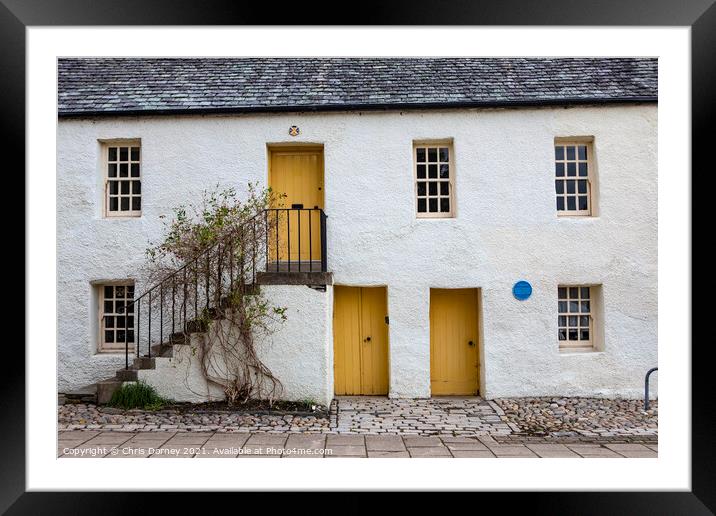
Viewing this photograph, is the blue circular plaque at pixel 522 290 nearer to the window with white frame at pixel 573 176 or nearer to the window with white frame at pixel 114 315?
the window with white frame at pixel 573 176

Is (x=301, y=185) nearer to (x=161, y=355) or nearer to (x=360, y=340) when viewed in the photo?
(x=360, y=340)

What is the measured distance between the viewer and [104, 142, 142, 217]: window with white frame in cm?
787

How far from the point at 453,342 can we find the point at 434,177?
261 cm

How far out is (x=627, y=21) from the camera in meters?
3.56

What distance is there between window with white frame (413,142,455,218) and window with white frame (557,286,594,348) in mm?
2235

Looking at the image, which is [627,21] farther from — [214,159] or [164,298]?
[164,298]

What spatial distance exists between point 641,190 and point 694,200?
4.57 meters

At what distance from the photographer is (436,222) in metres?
7.70

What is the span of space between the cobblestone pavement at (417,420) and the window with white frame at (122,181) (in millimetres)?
2941

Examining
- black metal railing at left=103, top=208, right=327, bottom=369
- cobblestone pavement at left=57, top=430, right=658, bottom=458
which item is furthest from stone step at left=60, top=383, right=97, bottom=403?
cobblestone pavement at left=57, top=430, right=658, bottom=458

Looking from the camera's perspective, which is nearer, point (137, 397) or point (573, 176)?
point (137, 397)

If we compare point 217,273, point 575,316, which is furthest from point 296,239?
point 575,316

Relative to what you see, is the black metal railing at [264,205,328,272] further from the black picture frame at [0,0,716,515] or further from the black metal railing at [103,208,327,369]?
the black picture frame at [0,0,716,515]

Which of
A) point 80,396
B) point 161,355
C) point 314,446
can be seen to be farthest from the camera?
point 80,396
